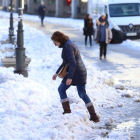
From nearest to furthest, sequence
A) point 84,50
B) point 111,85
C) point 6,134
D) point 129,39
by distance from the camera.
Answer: point 6,134
point 111,85
point 84,50
point 129,39

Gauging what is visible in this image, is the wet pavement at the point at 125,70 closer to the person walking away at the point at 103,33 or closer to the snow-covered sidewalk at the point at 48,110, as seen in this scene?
the snow-covered sidewalk at the point at 48,110

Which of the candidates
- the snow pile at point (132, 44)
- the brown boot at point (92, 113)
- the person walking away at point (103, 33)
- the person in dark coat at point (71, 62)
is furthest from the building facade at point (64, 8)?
the person in dark coat at point (71, 62)

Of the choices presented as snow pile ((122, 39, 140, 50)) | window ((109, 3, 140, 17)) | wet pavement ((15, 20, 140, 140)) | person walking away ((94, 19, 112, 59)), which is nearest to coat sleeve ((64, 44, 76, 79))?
wet pavement ((15, 20, 140, 140))

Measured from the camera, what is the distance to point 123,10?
78.0 feet

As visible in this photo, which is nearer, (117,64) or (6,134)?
(6,134)

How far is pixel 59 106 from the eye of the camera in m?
8.40

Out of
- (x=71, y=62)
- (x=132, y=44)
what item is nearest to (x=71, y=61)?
(x=71, y=62)

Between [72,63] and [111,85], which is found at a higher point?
[72,63]

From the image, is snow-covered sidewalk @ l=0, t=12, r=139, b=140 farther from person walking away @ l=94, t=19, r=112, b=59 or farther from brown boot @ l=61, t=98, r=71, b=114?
person walking away @ l=94, t=19, r=112, b=59

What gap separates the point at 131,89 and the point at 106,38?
Answer: 18.5 ft

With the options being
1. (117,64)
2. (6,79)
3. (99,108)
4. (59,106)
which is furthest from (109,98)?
(117,64)

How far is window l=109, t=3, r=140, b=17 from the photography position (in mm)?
23672

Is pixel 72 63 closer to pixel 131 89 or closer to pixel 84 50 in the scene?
pixel 131 89

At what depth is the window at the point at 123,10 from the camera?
2367 cm
